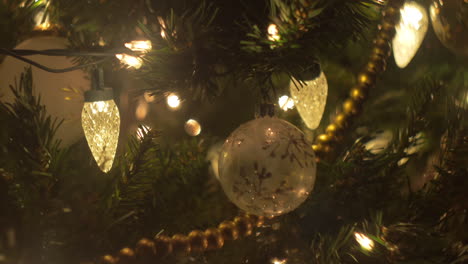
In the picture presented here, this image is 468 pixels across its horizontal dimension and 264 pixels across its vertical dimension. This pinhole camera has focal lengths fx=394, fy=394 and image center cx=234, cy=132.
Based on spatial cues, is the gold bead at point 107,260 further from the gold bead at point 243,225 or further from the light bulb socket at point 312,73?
the light bulb socket at point 312,73

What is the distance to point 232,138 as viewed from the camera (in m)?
0.49

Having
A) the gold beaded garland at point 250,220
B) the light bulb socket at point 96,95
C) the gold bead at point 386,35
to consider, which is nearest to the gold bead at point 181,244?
the gold beaded garland at point 250,220

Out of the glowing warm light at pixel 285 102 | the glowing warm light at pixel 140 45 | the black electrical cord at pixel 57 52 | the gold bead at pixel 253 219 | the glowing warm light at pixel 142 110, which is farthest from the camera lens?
the glowing warm light at pixel 142 110

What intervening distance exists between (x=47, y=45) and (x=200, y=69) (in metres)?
0.35

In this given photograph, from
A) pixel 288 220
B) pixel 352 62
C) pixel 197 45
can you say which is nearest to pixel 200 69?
pixel 197 45

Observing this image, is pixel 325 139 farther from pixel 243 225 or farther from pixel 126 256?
pixel 126 256

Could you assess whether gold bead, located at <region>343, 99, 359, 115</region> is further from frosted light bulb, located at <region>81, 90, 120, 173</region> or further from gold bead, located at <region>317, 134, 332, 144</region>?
frosted light bulb, located at <region>81, 90, 120, 173</region>

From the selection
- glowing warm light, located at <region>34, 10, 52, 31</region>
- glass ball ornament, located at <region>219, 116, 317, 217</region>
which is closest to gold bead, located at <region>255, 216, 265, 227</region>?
glass ball ornament, located at <region>219, 116, 317, 217</region>

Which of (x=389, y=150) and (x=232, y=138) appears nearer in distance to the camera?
(x=232, y=138)

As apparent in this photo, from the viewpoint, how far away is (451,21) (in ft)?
1.90

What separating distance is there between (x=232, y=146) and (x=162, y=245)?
17cm

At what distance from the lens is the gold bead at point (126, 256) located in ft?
1.61

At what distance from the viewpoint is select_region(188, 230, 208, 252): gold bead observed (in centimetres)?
55

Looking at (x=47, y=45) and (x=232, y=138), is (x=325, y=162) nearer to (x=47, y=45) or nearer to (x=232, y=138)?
(x=232, y=138)
